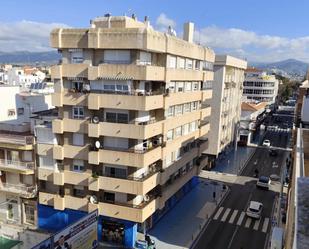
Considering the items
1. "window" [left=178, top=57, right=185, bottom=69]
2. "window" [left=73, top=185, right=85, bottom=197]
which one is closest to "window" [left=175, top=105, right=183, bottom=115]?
"window" [left=178, top=57, right=185, bottom=69]

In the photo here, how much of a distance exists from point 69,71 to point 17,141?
956cm

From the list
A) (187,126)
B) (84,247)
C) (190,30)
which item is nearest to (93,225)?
(84,247)

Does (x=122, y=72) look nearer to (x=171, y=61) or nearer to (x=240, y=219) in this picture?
(x=171, y=61)

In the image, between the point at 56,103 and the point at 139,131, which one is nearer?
the point at 139,131

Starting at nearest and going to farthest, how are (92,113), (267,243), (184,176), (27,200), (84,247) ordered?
(84,247) < (92,113) < (267,243) < (27,200) < (184,176)

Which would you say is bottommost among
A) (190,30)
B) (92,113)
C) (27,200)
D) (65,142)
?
(27,200)

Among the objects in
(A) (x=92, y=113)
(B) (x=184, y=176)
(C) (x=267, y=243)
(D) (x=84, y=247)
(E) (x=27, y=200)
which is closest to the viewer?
(D) (x=84, y=247)

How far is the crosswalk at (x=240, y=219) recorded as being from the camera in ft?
120

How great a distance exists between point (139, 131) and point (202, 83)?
16978 mm

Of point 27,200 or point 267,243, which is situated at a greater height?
point 27,200

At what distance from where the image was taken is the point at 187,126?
131 ft

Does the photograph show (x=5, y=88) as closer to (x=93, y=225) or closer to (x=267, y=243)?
(x=93, y=225)

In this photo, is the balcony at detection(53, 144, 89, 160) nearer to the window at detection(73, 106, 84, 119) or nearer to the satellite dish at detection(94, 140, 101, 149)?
the satellite dish at detection(94, 140, 101, 149)

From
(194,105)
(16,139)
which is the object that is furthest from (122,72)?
(194,105)
